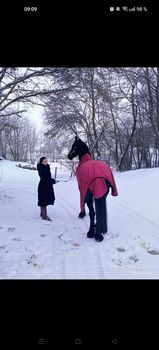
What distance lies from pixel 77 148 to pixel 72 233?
0.74 metres

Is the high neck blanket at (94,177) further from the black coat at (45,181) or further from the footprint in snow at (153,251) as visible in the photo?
the footprint in snow at (153,251)

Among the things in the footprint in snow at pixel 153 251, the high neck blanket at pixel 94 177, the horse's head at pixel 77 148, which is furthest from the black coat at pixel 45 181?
the footprint in snow at pixel 153 251

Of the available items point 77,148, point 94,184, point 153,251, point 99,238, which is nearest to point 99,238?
point 99,238

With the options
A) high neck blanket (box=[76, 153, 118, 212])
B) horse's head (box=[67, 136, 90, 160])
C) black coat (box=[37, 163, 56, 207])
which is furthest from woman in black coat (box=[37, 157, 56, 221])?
high neck blanket (box=[76, 153, 118, 212])

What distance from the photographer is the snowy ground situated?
4.28 feet

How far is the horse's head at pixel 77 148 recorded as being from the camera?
1.77 meters

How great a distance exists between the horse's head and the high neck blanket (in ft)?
0.71

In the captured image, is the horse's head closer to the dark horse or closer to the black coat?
the dark horse

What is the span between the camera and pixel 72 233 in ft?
6.87

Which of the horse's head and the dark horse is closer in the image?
the horse's head

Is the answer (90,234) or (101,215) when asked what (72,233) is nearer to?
(90,234)
